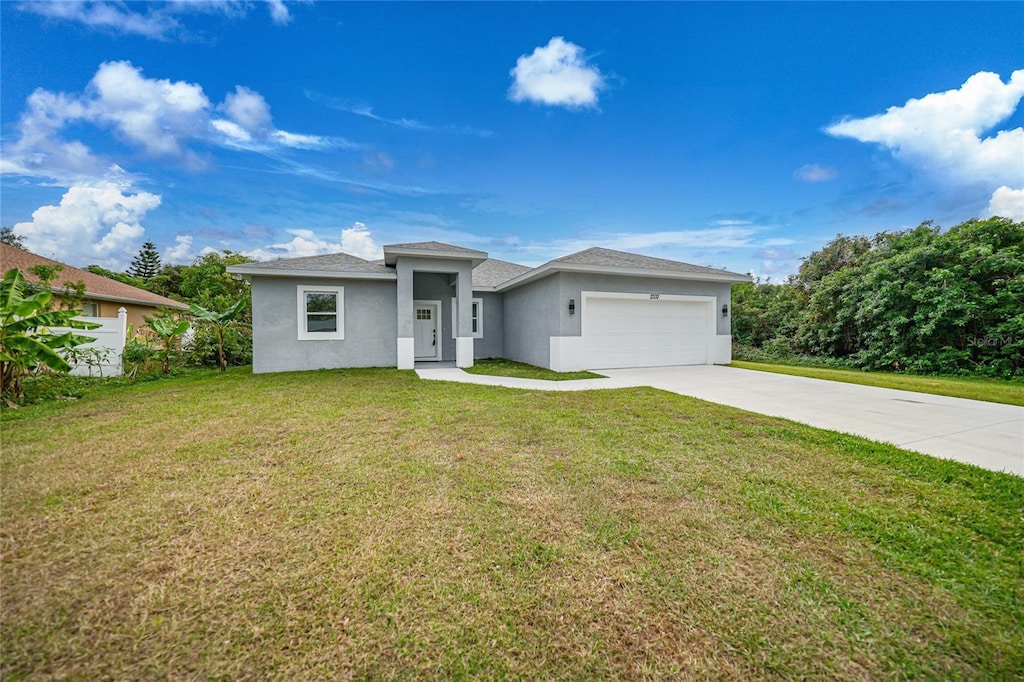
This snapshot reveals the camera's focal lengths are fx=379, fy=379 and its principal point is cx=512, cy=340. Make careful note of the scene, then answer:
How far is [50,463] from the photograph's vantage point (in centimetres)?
392

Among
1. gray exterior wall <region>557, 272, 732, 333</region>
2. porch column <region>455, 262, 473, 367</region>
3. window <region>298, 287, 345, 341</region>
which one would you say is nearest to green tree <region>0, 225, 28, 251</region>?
window <region>298, 287, 345, 341</region>

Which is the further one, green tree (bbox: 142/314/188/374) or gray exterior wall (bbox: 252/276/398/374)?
gray exterior wall (bbox: 252/276/398/374)

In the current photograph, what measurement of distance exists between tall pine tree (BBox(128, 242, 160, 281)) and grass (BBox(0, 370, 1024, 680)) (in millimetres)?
53434

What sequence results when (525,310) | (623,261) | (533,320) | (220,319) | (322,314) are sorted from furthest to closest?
(525,310) < (533,320) < (623,261) < (322,314) < (220,319)

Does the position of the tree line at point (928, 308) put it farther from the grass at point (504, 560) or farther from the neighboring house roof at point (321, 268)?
the neighboring house roof at point (321, 268)

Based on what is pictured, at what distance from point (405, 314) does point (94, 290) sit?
540 inches

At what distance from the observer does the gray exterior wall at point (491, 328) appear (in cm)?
1519

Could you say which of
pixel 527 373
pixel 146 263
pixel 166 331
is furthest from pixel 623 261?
pixel 146 263

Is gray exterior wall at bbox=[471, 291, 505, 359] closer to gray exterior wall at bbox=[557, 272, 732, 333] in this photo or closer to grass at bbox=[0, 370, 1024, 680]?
gray exterior wall at bbox=[557, 272, 732, 333]

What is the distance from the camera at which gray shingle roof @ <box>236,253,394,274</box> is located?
10602 millimetres

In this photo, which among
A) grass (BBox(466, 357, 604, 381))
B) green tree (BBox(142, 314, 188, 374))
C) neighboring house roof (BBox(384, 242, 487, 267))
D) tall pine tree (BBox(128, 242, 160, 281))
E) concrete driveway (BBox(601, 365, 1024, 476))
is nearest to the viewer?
concrete driveway (BBox(601, 365, 1024, 476))

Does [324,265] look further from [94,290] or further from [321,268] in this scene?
[94,290]

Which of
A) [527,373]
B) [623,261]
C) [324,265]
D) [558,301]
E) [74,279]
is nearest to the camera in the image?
[527,373]

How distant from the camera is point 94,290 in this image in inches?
586
